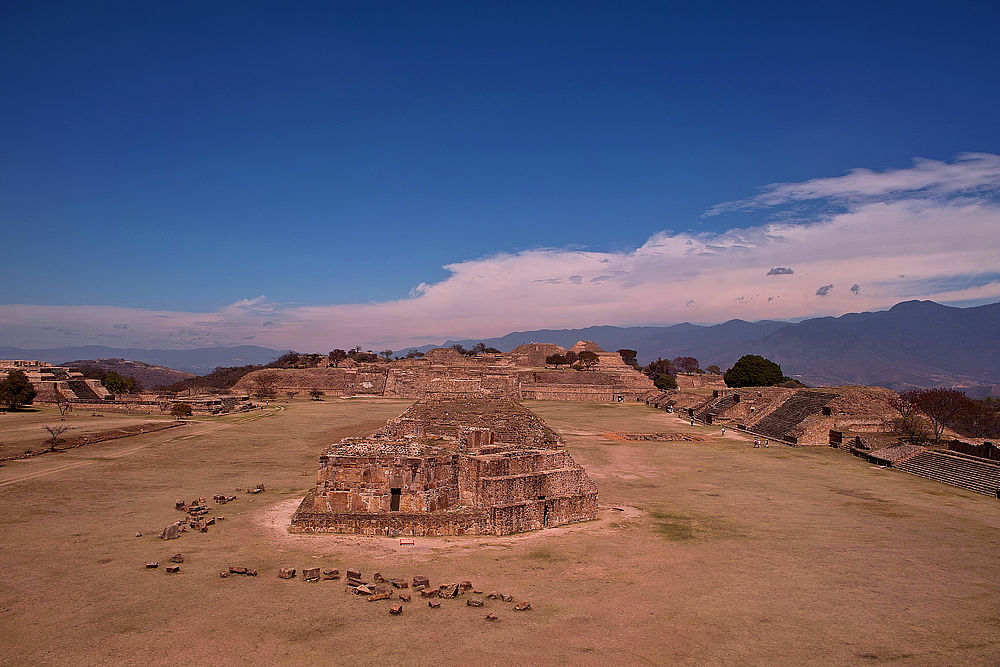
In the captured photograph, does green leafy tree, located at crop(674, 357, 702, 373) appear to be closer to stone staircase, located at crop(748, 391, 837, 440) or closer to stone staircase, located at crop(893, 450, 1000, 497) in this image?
stone staircase, located at crop(748, 391, 837, 440)

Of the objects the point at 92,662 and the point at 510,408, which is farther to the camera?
the point at 510,408

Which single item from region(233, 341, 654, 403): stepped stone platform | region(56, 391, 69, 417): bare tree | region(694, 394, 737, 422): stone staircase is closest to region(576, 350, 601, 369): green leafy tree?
region(233, 341, 654, 403): stepped stone platform

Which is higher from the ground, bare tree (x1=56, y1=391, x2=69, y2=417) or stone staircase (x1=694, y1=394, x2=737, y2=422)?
bare tree (x1=56, y1=391, x2=69, y2=417)

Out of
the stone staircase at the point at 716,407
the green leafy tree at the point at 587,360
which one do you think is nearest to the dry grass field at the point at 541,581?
the stone staircase at the point at 716,407

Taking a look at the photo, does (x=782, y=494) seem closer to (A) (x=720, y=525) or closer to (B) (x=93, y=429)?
(A) (x=720, y=525)

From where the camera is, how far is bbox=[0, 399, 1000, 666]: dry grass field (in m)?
8.02

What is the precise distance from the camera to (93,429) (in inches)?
1182

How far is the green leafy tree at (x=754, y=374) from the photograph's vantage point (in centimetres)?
A: 6056

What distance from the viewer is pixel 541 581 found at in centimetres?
1066

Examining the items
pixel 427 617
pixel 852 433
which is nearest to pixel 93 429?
pixel 427 617

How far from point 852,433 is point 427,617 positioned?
3205 centimetres

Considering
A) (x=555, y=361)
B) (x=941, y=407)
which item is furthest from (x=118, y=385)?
(x=941, y=407)

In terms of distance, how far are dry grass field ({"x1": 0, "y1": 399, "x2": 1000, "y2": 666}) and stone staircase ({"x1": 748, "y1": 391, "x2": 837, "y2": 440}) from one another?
44.9 ft

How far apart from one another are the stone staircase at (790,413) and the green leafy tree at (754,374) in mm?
21122
